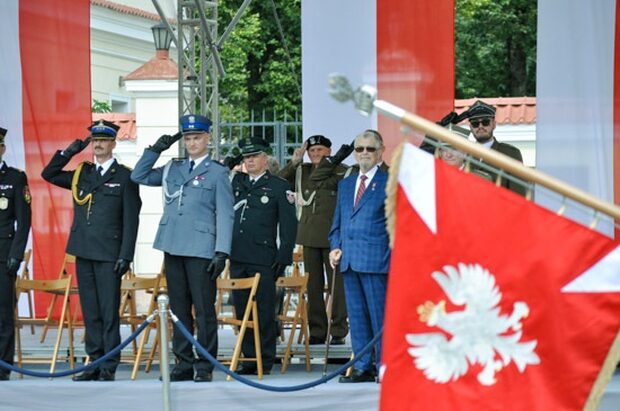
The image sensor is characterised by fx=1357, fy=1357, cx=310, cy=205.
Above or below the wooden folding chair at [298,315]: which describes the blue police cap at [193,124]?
above

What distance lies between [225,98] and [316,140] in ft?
49.3

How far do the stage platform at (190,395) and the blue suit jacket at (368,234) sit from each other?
683 millimetres

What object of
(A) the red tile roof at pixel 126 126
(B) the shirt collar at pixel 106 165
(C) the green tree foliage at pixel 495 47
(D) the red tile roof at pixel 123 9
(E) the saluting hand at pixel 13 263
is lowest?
(E) the saluting hand at pixel 13 263

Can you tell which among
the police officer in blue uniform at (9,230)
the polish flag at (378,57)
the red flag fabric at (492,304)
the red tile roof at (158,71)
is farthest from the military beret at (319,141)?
the red tile roof at (158,71)

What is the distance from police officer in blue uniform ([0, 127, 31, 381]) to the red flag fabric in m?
4.51

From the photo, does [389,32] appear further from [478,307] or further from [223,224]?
[478,307]

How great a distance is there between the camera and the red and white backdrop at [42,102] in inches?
398

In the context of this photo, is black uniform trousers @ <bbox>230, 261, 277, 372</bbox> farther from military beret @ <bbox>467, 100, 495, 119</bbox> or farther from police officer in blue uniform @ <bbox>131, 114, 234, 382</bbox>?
military beret @ <bbox>467, 100, 495, 119</bbox>

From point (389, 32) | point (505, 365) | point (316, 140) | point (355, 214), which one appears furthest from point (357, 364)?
point (505, 365)

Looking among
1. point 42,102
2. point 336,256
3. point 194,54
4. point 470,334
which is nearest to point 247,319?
point 336,256

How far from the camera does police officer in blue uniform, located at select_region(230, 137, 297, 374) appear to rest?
27.8 ft

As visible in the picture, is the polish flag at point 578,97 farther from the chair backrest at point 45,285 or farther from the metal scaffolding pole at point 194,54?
the metal scaffolding pole at point 194,54

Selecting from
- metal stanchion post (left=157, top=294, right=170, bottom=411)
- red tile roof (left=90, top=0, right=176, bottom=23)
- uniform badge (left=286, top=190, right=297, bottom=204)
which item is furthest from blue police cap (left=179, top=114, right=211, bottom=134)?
red tile roof (left=90, top=0, right=176, bottom=23)

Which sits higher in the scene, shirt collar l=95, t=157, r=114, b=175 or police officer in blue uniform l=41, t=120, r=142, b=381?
shirt collar l=95, t=157, r=114, b=175
